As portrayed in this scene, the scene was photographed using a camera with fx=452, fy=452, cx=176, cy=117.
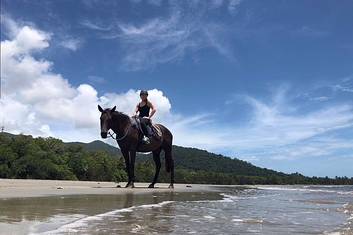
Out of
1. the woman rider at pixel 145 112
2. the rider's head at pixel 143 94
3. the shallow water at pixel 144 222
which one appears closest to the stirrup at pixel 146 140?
the woman rider at pixel 145 112

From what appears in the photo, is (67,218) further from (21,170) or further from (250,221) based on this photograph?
(21,170)

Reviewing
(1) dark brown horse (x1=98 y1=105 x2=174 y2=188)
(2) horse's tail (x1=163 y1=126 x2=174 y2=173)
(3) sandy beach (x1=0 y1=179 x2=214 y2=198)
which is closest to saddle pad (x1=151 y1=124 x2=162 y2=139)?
(1) dark brown horse (x1=98 y1=105 x2=174 y2=188)

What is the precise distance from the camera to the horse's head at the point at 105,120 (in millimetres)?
15008

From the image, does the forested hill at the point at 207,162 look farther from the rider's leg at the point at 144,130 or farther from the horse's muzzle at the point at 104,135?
the horse's muzzle at the point at 104,135

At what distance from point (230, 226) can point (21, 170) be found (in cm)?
4760

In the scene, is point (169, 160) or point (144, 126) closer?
point (144, 126)

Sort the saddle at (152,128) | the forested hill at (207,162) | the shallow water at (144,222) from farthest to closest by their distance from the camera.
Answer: the forested hill at (207,162) → the saddle at (152,128) → the shallow water at (144,222)

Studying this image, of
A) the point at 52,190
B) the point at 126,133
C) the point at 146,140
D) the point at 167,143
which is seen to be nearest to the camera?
the point at 52,190

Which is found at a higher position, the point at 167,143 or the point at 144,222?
the point at 167,143

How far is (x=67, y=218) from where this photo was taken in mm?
6379

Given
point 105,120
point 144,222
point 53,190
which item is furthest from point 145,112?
point 144,222

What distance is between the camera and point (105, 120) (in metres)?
15.0

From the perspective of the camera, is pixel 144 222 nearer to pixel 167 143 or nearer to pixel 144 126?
pixel 144 126

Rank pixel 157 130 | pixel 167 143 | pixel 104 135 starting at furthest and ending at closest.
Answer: pixel 167 143, pixel 157 130, pixel 104 135
